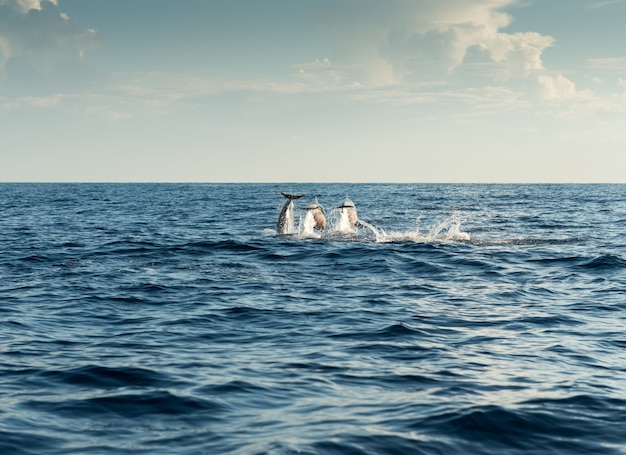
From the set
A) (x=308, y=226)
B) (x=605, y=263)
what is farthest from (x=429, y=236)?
(x=605, y=263)

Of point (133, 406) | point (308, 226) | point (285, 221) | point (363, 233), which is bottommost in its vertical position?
point (133, 406)

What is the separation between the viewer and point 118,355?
11.2 meters

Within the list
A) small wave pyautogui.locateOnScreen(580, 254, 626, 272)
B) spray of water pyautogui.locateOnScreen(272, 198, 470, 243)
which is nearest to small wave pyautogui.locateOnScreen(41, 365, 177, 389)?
small wave pyautogui.locateOnScreen(580, 254, 626, 272)

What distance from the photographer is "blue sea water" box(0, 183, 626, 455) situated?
784cm

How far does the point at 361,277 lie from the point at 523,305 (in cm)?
543

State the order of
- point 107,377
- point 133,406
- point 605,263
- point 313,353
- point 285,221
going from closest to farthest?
point 133,406 < point 107,377 < point 313,353 < point 605,263 < point 285,221

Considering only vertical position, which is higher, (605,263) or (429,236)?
(429,236)

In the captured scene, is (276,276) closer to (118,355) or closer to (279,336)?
(279,336)

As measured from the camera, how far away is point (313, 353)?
11406mm

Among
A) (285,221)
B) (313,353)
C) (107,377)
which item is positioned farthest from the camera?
(285,221)

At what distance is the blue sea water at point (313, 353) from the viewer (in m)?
7.84

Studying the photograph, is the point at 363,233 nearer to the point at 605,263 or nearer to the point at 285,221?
the point at 285,221

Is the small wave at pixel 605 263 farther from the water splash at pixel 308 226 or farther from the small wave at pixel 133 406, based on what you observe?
the small wave at pixel 133 406

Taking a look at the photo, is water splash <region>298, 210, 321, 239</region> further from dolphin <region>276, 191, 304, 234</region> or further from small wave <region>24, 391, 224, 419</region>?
small wave <region>24, 391, 224, 419</region>
